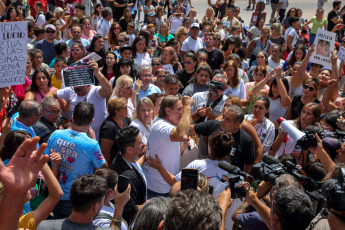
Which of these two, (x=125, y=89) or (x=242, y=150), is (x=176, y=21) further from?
(x=242, y=150)

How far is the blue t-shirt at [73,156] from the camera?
3.62 m

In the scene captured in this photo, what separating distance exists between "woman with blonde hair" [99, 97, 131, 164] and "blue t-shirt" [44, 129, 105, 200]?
706 mm

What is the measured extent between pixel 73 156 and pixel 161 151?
2.81 ft

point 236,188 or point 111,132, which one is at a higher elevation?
point 236,188

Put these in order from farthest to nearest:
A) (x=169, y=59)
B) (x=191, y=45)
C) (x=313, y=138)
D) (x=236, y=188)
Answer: (x=191, y=45)
(x=169, y=59)
(x=313, y=138)
(x=236, y=188)

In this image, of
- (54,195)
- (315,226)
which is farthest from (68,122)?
(315,226)

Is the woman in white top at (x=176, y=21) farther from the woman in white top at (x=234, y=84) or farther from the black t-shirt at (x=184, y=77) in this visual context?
the woman in white top at (x=234, y=84)

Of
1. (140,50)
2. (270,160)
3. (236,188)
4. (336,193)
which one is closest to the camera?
(336,193)

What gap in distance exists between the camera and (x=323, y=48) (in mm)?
6641

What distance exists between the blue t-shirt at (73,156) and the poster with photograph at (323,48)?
442 cm

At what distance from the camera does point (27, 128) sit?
13.5 feet

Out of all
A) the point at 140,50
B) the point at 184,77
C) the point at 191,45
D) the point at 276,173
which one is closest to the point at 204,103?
the point at 184,77

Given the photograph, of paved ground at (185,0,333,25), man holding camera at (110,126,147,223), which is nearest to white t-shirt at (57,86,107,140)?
man holding camera at (110,126,147,223)

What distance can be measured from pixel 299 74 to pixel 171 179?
3.49m
